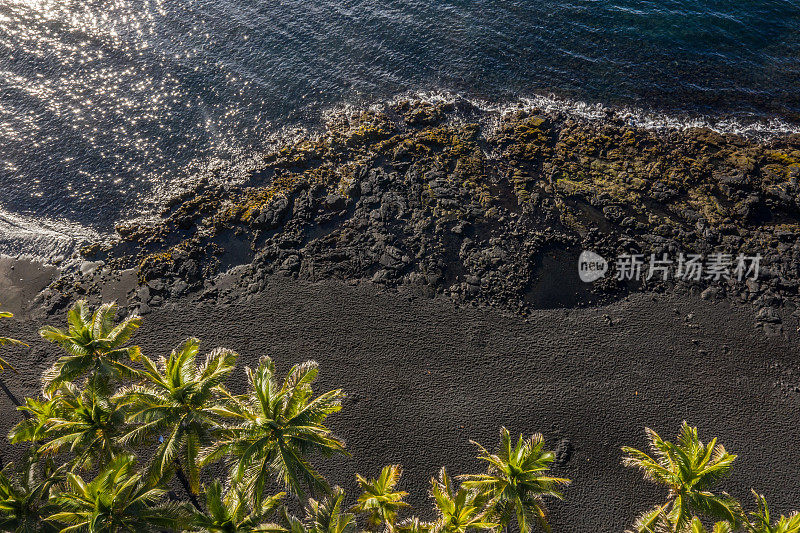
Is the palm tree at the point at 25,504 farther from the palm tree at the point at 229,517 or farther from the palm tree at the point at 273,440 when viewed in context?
the palm tree at the point at 273,440

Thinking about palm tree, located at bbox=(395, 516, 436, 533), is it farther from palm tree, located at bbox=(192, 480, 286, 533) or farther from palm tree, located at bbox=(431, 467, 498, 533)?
palm tree, located at bbox=(192, 480, 286, 533)

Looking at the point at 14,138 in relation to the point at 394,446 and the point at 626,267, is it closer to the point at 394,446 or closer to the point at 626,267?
the point at 394,446

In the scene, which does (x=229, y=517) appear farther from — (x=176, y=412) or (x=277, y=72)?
(x=277, y=72)

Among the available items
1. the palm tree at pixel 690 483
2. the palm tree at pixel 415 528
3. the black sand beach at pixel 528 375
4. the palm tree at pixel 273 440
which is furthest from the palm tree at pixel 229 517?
the palm tree at pixel 690 483

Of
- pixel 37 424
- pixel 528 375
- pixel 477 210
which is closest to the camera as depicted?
pixel 37 424

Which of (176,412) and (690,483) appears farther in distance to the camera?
(176,412)

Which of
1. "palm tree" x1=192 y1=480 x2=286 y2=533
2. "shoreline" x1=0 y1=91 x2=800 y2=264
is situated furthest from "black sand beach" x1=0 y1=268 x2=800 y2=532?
"shoreline" x1=0 y1=91 x2=800 y2=264

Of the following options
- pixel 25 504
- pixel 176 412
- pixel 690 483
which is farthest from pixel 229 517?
pixel 690 483
